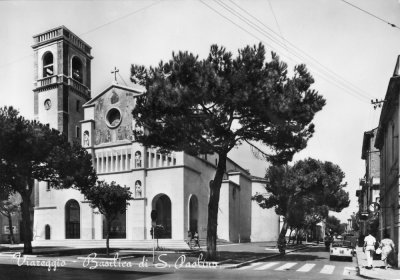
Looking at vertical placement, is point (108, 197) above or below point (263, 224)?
above

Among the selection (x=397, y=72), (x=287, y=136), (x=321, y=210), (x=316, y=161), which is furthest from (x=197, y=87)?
(x=321, y=210)

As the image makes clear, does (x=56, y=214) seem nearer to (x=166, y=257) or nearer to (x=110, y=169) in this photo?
(x=110, y=169)

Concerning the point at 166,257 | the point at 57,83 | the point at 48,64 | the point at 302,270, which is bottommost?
the point at 166,257

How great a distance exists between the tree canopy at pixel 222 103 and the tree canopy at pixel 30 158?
24.9ft

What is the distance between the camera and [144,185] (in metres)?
45.6

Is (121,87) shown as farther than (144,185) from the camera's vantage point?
Yes

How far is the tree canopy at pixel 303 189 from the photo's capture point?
132 feet

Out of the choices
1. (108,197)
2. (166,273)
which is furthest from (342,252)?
(108,197)

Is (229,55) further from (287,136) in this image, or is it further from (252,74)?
(287,136)

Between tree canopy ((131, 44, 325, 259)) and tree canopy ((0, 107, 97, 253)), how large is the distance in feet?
24.9

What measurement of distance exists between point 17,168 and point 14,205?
2126 centimetres

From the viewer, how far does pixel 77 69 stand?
55844 millimetres

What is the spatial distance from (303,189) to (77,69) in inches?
1314

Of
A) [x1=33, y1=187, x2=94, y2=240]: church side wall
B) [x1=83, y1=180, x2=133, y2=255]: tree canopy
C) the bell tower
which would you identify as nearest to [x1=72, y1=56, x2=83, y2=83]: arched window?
the bell tower
